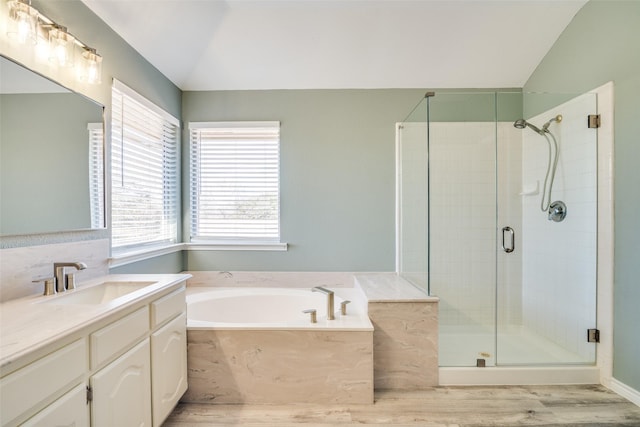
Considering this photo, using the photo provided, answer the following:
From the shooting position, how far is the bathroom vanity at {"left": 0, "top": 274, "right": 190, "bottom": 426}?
0.85 m

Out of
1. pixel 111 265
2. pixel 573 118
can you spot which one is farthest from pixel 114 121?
pixel 573 118

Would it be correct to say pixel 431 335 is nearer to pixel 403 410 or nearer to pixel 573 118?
pixel 403 410

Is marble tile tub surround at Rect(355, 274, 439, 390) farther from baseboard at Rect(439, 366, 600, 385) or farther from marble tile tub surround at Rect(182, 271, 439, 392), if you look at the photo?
baseboard at Rect(439, 366, 600, 385)

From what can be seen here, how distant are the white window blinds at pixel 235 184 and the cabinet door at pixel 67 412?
185 cm

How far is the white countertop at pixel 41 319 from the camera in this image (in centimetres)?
85

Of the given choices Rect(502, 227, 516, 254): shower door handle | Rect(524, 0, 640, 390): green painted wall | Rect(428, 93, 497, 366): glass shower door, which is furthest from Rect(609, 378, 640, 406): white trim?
Rect(502, 227, 516, 254): shower door handle

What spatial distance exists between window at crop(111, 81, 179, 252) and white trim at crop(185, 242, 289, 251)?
226 millimetres

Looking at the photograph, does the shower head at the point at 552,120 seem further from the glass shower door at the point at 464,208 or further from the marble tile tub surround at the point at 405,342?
the marble tile tub surround at the point at 405,342

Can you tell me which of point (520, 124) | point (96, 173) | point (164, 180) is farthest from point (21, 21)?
point (520, 124)

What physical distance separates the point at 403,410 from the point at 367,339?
0.45 meters

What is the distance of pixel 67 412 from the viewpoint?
97 centimetres

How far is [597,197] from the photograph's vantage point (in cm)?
209

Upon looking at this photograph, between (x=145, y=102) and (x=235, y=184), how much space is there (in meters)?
0.96

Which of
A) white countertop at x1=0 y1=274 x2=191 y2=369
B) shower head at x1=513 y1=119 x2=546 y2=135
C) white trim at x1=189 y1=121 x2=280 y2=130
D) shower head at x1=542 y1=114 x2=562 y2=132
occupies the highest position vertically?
white trim at x1=189 y1=121 x2=280 y2=130
